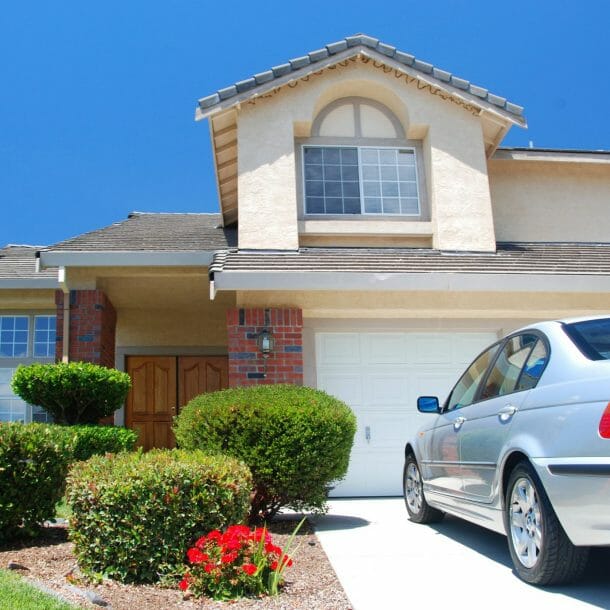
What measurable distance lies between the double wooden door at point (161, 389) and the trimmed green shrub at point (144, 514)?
26.4ft

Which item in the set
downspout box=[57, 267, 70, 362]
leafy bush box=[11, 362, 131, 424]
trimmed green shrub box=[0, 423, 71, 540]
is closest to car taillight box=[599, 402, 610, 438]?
trimmed green shrub box=[0, 423, 71, 540]

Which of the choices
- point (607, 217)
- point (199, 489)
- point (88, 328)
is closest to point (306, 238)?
point (88, 328)

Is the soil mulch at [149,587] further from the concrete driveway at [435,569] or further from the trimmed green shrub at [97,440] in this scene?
the trimmed green shrub at [97,440]

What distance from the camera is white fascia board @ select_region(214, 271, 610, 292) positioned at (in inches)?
348

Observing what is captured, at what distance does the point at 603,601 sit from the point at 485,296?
597 centimetres

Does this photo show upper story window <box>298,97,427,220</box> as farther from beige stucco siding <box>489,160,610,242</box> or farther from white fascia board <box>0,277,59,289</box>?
white fascia board <box>0,277,59,289</box>

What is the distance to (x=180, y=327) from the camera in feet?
43.4

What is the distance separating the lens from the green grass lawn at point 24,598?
368 centimetres

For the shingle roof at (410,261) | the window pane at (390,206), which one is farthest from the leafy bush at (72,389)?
the window pane at (390,206)

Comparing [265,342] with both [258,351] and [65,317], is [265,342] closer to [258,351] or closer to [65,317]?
[258,351]

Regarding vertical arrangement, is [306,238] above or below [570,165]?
below

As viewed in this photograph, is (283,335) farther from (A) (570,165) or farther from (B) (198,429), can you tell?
(A) (570,165)

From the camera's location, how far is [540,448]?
4230 millimetres

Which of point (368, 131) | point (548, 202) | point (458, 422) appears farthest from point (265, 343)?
point (548, 202)
